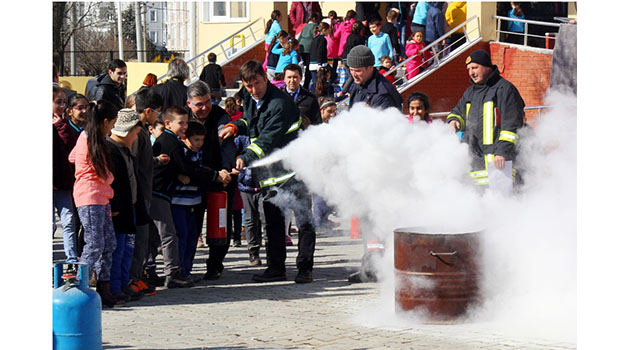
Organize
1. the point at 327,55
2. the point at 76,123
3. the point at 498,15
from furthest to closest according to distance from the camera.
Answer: the point at 498,15
the point at 327,55
the point at 76,123

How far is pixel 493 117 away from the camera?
845 centimetres

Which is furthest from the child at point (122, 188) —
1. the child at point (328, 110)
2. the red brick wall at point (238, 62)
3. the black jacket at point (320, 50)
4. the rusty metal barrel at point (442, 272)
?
the red brick wall at point (238, 62)

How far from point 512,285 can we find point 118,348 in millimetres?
3090

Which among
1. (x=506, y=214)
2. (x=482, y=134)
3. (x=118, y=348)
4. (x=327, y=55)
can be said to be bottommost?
(x=118, y=348)

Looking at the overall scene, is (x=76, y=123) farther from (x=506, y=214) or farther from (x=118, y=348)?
(x=506, y=214)

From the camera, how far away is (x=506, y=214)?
24.8ft

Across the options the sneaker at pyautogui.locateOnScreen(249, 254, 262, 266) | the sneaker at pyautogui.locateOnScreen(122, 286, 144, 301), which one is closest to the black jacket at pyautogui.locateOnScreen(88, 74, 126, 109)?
the sneaker at pyautogui.locateOnScreen(249, 254, 262, 266)

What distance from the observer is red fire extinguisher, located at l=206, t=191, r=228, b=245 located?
29.6 feet

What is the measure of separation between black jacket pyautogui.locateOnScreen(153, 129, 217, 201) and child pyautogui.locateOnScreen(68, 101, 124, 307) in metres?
1.02

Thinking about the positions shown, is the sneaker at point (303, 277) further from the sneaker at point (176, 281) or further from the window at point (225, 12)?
the window at point (225, 12)

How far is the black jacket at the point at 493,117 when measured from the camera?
832 centimetres

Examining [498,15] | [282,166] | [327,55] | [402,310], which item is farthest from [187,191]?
[498,15]

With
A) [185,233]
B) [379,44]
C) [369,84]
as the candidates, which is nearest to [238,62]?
[379,44]

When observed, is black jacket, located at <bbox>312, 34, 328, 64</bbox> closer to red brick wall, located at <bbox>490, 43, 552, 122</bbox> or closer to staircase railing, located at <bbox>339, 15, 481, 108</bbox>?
staircase railing, located at <bbox>339, 15, 481, 108</bbox>
